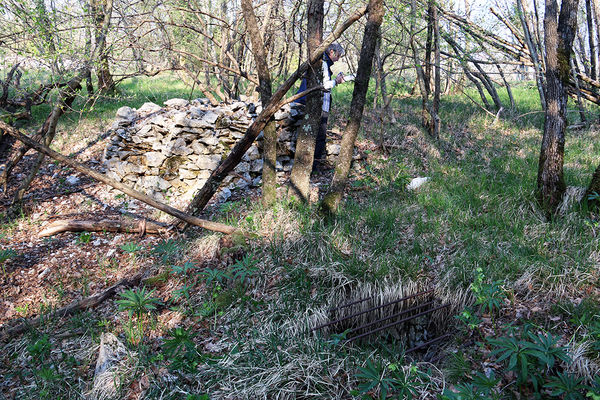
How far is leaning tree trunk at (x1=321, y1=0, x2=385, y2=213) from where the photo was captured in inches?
182

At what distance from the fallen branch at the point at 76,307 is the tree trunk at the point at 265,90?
2009mm

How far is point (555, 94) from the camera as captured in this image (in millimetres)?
4449

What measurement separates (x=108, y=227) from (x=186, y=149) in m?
2.17

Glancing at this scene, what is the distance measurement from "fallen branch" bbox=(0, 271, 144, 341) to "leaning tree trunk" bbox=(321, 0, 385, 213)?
2546 millimetres

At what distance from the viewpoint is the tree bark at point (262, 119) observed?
4654 mm

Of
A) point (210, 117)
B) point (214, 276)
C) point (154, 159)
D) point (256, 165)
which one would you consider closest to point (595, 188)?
point (214, 276)

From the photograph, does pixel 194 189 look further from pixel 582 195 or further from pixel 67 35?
pixel 582 195

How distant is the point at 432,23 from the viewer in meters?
7.91

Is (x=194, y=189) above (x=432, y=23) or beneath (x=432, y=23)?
beneath

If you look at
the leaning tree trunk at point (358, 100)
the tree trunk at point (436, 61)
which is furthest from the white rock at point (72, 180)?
the tree trunk at point (436, 61)

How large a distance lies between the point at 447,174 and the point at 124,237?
5185 millimetres

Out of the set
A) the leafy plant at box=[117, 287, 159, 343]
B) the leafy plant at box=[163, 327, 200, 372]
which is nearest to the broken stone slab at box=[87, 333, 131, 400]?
the leafy plant at box=[117, 287, 159, 343]

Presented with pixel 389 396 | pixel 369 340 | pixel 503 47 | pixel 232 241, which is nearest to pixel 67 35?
pixel 232 241

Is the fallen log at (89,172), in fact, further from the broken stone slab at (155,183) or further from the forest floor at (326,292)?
the broken stone slab at (155,183)
